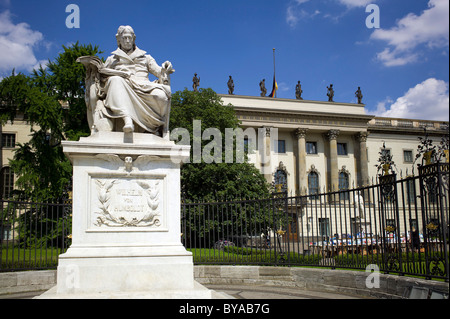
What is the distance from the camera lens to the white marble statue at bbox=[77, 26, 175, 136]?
6.07 metres

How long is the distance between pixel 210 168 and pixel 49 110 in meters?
11.1

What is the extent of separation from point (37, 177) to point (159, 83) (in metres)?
23.7

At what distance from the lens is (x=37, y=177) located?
27.4m

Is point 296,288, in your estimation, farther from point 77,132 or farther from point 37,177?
point 37,177

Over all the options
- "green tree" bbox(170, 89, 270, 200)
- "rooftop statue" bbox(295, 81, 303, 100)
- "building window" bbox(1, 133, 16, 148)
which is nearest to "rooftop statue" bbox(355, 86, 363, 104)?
"rooftop statue" bbox(295, 81, 303, 100)

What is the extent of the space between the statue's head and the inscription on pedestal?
2141 millimetres

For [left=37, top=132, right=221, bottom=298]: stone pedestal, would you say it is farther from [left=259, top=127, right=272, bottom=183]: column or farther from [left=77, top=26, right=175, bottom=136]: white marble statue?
[left=259, top=127, right=272, bottom=183]: column

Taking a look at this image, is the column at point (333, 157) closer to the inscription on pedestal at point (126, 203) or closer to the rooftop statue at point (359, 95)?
the rooftop statue at point (359, 95)

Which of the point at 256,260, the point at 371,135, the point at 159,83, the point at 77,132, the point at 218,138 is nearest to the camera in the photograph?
the point at 159,83

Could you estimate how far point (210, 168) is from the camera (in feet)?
97.7

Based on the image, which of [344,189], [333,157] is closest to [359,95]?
[333,157]

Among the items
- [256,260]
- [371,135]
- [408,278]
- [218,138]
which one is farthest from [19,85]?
[371,135]

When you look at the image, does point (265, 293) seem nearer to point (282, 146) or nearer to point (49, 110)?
point (49, 110)

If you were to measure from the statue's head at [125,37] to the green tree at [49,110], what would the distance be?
68.7ft
